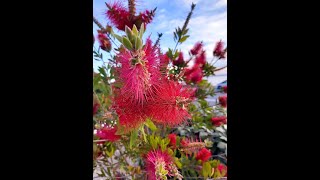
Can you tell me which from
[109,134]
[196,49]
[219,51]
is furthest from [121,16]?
[219,51]

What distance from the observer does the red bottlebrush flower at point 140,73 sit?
18.9 inches

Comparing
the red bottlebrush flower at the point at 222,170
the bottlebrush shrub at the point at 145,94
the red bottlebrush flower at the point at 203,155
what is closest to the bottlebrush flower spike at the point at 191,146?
the bottlebrush shrub at the point at 145,94

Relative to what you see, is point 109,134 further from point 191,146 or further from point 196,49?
point 196,49

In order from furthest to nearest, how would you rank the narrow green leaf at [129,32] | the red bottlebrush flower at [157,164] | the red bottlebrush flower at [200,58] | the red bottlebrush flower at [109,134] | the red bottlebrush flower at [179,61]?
the red bottlebrush flower at [200,58]
the red bottlebrush flower at [179,61]
the red bottlebrush flower at [109,134]
the red bottlebrush flower at [157,164]
the narrow green leaf at [129,32]

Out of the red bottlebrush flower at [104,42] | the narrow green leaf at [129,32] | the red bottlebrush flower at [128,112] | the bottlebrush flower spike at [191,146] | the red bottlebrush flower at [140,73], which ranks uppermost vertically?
the red bottlebrush flower at [104,42]

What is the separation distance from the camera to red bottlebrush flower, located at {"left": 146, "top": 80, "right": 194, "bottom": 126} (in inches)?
20.7

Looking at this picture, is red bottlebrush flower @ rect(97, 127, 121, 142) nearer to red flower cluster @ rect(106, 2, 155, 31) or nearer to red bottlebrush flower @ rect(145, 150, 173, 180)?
red bottlebrush flower @ rect(145, 150, 173, 180)

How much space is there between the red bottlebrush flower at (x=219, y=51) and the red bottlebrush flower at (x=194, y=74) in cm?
10

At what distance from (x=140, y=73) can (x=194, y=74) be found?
0.55 meters

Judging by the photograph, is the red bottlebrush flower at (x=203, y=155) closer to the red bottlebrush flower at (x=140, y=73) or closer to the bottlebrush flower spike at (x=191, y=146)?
the bottlebrush flower spike at (x=191, y=146)
